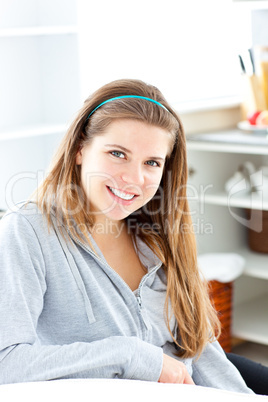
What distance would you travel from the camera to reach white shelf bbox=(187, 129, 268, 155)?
2.57 metres

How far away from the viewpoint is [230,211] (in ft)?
9.73

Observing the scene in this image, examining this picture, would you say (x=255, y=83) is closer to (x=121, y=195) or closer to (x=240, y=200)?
(x=240, y=200)

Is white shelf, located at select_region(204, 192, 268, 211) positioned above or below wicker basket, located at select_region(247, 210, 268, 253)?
above

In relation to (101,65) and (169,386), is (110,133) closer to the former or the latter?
(169,386)

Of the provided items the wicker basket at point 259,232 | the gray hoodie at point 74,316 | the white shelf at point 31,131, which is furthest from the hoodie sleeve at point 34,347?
the wicker basket at point 259,232

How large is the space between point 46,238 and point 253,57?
1866mm

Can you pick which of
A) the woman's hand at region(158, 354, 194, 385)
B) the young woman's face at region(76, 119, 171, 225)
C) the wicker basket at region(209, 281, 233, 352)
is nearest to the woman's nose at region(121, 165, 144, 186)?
the young woman's face at region(76, 119, 171, 225)

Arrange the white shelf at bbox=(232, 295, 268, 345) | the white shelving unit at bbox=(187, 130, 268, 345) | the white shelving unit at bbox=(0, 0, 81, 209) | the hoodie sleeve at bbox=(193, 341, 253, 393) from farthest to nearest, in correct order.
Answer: the white shelf at bbox=(232, 295, 268, 345) < the white shelving unit at bbox=(187, 130, 268, 345) < the white shelving unit at bbox=(0, 0, 81, 209) < the hoodie sleeve at bbox=(193, 341, 253, 393)

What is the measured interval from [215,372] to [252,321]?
150 centimetres

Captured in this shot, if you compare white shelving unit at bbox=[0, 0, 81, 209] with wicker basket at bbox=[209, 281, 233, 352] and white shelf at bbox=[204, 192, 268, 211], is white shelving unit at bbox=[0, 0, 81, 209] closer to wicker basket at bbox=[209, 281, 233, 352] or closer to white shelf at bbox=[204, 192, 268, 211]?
white shelf at bbox=[204, 192, 268, 211]

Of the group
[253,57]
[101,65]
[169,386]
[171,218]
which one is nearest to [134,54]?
[101,65]

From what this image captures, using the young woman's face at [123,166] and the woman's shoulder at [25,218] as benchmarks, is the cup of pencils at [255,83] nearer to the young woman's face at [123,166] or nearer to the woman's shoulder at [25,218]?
Answer: the young woman's face at [123,166]

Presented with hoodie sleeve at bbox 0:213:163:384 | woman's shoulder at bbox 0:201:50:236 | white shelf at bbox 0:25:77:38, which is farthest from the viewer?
white shelf at bbox 0:25:77:38

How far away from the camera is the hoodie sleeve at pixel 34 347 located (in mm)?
1128
